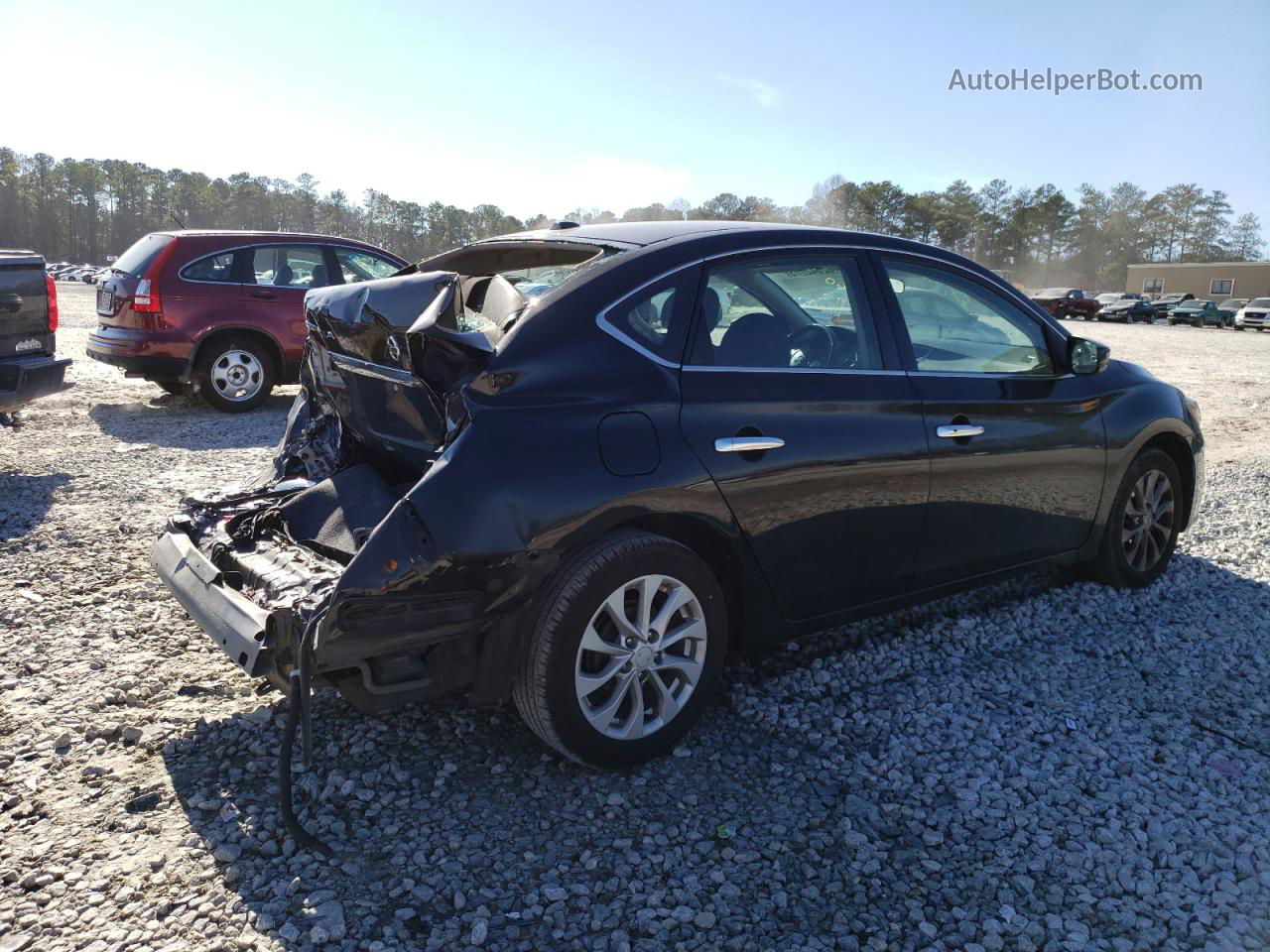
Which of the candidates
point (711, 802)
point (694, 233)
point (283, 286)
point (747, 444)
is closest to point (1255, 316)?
point (283, 286)

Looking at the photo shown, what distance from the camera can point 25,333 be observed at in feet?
22.1

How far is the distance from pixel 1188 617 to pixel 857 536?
2228 millimetres

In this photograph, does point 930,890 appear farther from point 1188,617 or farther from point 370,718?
point 1188,617

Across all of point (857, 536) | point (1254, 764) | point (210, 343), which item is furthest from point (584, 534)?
point (210, 343)

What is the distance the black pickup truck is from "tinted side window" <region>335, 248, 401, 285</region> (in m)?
3.74

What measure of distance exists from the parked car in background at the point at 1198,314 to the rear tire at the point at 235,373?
50521 millimetres

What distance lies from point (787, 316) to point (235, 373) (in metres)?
7.87

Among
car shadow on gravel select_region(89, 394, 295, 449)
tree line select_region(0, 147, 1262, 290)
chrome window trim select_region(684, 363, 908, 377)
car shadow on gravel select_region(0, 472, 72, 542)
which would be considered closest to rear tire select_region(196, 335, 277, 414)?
car shadow on gravel select_region(89, 394, 295, 449)

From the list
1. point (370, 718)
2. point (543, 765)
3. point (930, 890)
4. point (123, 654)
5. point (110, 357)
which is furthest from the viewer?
point (110, 357)

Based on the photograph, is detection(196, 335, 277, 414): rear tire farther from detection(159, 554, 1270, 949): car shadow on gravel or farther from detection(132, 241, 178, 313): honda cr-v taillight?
detection(159, 554, 1270, 949): car shadow on gravel

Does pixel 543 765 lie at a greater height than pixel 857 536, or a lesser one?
lesser

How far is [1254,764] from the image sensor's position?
3340 millimetres

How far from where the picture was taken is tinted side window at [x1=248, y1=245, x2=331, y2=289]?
9938mm

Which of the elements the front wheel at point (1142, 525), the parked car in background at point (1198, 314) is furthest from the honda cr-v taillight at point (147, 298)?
the parked car in background at point (1198, 314)
